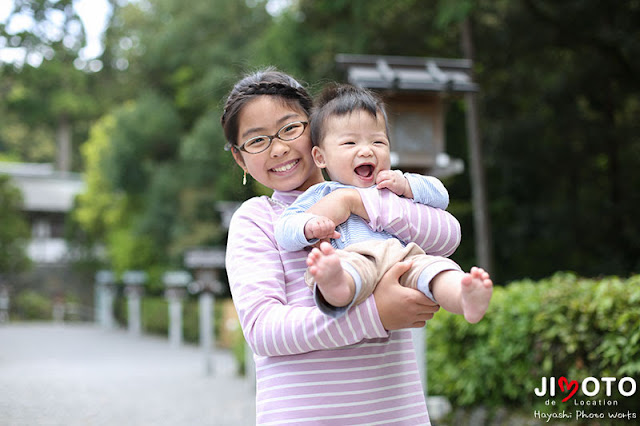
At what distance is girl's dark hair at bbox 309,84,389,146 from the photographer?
1.69 m

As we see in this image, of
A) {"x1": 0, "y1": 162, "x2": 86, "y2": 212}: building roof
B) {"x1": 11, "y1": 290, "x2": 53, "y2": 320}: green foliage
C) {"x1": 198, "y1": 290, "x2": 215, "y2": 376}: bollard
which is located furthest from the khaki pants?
{"x1": 11, "y1": 290, "x2": 53, "y2": 320}: green foliage

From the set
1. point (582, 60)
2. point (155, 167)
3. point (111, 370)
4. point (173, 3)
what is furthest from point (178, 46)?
point (582, 60)

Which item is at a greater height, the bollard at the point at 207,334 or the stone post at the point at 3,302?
the stone post at the point at 3,302

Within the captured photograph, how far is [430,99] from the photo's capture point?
6258 millimetres

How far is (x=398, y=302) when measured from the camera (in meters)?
1.41

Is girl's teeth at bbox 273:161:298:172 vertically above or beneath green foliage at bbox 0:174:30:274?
beneath

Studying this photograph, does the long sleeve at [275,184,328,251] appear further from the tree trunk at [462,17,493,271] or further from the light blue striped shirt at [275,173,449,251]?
the tree trunk at [462,17,493,271]

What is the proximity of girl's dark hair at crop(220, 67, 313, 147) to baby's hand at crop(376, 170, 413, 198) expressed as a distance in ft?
1.09

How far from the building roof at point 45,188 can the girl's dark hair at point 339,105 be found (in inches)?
1254

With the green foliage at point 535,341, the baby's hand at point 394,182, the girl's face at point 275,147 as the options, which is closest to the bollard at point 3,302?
the green foliage at point 535,341

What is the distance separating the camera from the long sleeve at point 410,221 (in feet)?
5.10

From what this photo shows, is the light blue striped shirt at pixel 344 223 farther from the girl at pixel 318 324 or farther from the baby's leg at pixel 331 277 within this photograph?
the baby's leg at pixel 331 277

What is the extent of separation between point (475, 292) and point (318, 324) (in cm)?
33

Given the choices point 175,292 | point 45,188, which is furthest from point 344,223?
point 45,188
